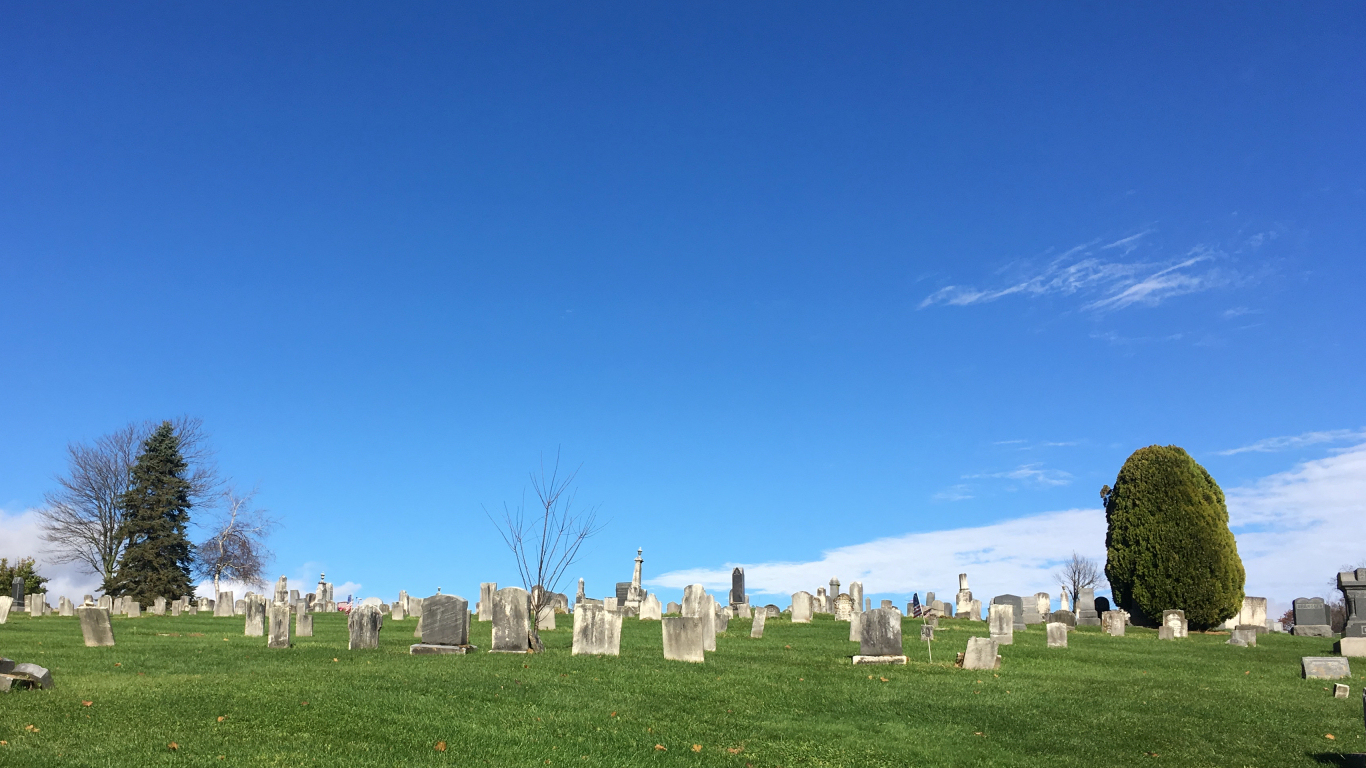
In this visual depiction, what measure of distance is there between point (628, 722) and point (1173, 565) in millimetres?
33739

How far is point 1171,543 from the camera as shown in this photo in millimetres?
38656

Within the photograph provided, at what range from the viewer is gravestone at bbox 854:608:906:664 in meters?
18.6

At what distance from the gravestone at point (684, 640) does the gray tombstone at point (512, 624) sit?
285 centimetres

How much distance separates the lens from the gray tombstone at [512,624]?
1825cm

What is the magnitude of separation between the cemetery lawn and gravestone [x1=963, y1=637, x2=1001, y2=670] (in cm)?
67

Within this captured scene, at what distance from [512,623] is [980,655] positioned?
30.2 feet

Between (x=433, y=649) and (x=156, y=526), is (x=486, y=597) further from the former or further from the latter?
(x=156, y=526)

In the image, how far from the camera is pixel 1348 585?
36.9m

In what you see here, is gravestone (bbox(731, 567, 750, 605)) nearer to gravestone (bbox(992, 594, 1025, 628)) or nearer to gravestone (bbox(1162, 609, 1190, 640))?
gravestone (bbox(992, 594, 1025, 628))

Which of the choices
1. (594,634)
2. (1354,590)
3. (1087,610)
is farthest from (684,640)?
(1354,590)

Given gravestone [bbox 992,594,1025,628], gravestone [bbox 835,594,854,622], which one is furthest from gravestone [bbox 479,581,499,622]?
gravestone [bbox 992,594,1025,628]

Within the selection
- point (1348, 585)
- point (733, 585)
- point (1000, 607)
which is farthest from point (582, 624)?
point (1348, 585)

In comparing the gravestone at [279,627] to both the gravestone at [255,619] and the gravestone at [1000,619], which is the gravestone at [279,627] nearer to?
the gravestone at [255,619]

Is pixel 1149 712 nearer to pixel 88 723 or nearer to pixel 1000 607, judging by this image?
pixel 1000 607
